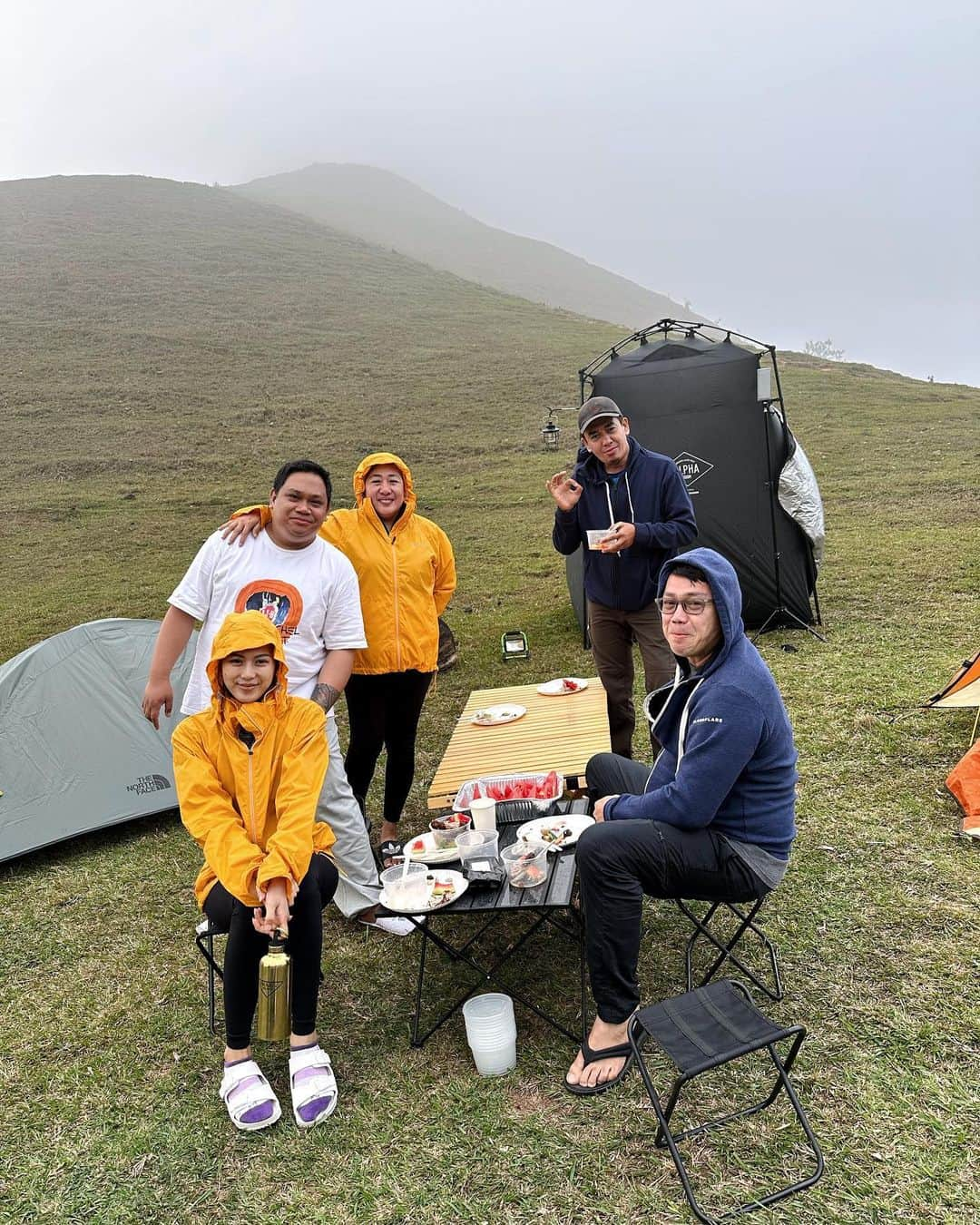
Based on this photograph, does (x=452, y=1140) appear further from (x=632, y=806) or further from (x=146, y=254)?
(x=146, y=254)

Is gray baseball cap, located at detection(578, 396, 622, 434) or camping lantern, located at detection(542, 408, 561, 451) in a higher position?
gray baseball cap, located at detection(578, 396, 622, 434)

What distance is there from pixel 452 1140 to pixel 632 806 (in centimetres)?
122

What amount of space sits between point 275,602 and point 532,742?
1820 millimetres

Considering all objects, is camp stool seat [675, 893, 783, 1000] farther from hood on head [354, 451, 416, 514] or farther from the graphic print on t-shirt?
hood on head [354, 451, 416, 514]

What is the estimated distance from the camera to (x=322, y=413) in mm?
27312

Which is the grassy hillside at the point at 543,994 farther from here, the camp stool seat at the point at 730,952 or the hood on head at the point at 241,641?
the hood on head at the point at 241,641

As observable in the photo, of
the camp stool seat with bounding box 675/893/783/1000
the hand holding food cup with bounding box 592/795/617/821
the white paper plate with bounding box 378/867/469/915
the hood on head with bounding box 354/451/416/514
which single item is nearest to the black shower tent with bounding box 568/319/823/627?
the hood on head with bounding box 354/451/416/514

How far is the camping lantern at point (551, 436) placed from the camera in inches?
863

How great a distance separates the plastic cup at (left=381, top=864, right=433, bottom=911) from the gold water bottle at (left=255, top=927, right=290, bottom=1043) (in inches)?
15.7

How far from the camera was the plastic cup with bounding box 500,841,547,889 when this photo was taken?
3051 mm

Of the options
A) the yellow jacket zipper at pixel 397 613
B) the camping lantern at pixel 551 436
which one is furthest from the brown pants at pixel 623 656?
the camping lantern at pixel 551 436

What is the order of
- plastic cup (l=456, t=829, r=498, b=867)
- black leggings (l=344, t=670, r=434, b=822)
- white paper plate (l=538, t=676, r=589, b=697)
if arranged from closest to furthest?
plastic cup (l=456, t=829, r=498, b=867) < black leggings (l=344, t=670, r=434, b=822) < white paper plate (l=538, t=676, r=589, b=697)

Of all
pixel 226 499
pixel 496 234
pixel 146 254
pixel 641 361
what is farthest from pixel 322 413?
pixel 496 234

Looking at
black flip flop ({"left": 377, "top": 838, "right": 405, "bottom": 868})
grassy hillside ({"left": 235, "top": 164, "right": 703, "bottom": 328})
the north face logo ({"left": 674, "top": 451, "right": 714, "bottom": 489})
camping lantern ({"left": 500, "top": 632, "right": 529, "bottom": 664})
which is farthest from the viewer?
grassy hillside ({"left": 235, "top": 164, "right": 703, "bottom": 328})
